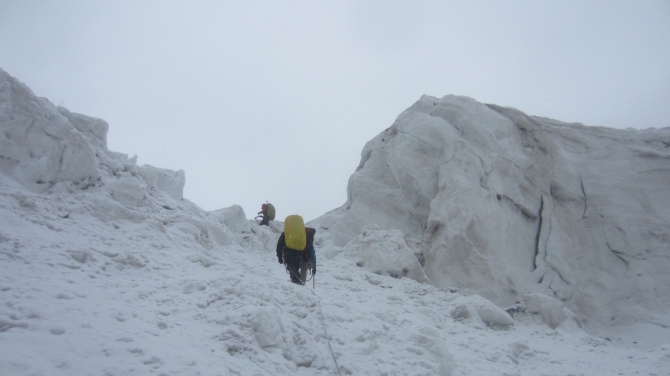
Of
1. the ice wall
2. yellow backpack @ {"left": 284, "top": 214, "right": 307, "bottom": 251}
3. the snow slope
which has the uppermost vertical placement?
the ice wall

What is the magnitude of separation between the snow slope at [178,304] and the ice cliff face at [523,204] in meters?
1.88

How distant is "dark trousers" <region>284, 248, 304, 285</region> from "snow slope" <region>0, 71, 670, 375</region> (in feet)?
2.65

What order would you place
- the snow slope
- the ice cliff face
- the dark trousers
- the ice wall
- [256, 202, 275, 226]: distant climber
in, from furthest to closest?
[256, 202, 275, 226]: distant climber → the ice cliff face → the dark trousers → the ice wall → the snow slope

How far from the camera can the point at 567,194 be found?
52.0 ft

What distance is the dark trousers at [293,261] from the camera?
893cm

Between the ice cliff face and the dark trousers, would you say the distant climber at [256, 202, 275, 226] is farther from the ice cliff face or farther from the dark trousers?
the dark trousers

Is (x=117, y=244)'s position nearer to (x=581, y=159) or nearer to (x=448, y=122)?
(x=448, y=122)

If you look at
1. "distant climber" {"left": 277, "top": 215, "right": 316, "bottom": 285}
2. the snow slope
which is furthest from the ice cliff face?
"distant climber" {"left": 277, "top": 215, "right": 316, "bottom": 285}

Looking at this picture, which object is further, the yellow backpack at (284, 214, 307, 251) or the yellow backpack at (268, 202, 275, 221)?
the yellow backpack at (268, 202, 275, 221)

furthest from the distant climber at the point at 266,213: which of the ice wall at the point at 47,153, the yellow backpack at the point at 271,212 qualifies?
the ice wall at the point at 47,153

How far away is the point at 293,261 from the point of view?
898cm

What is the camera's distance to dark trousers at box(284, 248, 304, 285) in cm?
893

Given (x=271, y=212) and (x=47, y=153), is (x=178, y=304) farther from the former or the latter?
(x=271, y=212)

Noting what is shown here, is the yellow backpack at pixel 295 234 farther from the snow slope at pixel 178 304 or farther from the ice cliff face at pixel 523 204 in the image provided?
the ice cliff face at pixel 523 204
